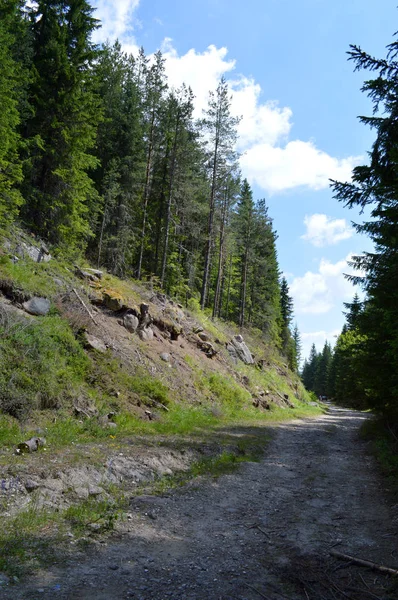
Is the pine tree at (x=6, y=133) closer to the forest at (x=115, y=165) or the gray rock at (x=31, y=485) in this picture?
the forest at (x=115, y=165)

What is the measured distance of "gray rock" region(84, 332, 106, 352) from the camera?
1317cm

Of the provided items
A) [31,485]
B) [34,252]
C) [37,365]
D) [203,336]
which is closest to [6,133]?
[34,252]

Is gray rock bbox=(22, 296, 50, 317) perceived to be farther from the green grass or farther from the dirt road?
the dirt road

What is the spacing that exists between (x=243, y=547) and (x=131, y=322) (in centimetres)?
1224

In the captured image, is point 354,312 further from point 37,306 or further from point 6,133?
point 6,133

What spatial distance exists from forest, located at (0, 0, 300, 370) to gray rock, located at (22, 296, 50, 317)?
13.1ft

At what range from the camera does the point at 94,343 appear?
43.9 ft

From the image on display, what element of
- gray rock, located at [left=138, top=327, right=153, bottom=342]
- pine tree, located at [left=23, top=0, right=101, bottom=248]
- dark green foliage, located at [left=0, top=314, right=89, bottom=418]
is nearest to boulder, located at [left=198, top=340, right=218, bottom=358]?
gray rock, located at [left=138, top=327, right=153, bottom=342]

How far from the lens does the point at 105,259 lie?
24453 mm

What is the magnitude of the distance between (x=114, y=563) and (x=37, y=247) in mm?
13999

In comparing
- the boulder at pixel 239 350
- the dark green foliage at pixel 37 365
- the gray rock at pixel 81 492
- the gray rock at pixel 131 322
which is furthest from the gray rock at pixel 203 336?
the gray rock at pixel 81 492

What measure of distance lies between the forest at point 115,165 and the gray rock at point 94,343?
567cm

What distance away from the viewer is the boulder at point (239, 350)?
2647 cm

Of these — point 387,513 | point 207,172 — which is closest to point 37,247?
point 387,513
